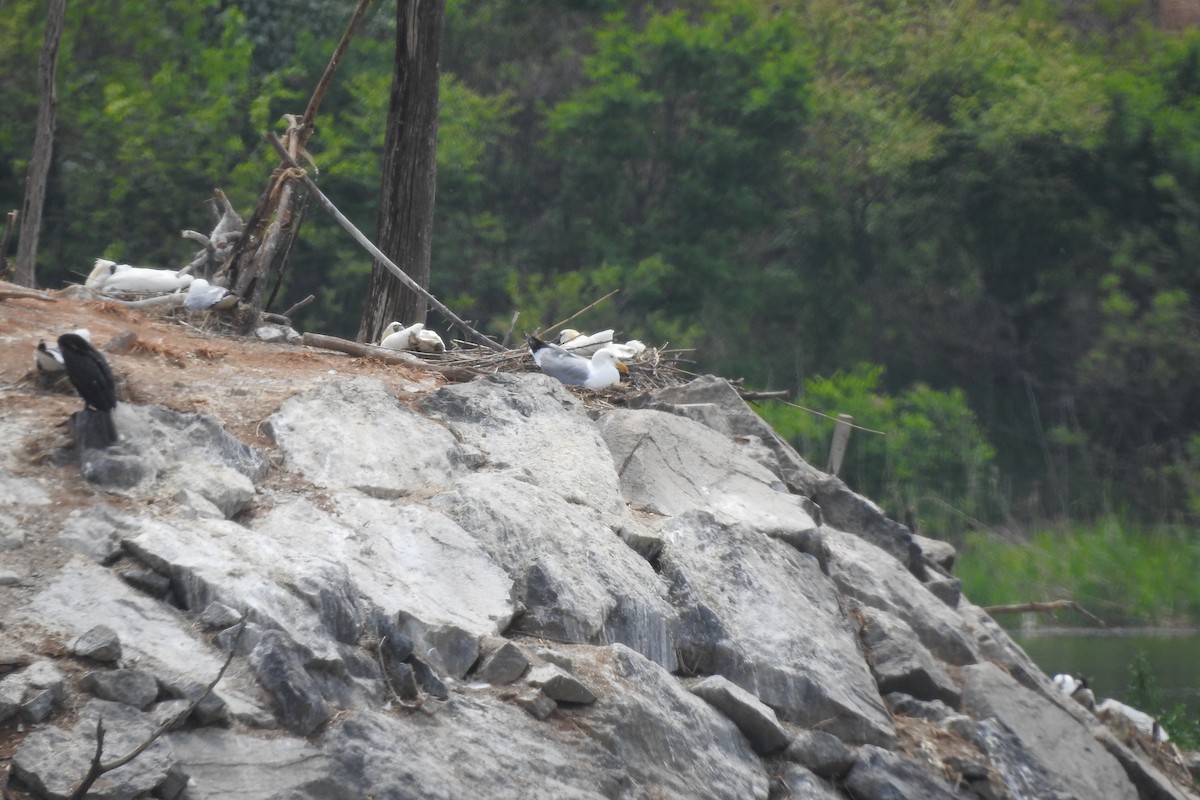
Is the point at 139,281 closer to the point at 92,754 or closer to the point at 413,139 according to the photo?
the point at 413,139

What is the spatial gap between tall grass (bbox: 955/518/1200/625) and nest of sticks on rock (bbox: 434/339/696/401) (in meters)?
9.78

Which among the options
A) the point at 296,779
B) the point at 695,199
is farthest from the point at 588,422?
the point at 695,199

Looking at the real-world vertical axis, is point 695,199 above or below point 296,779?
below

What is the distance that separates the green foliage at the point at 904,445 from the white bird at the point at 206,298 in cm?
1313

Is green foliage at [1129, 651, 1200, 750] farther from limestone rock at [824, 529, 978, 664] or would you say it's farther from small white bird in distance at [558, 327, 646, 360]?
small white bird in distance at [558, 327, 646, 360]

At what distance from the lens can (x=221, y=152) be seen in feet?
65.2

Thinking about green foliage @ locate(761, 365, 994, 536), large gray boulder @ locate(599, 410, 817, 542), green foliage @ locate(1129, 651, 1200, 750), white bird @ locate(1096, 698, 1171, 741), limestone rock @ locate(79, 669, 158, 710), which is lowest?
green foliage @ locate(761, 365, 994, 536)

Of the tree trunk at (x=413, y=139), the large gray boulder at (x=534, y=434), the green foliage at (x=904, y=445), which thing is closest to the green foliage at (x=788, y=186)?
the green foliage at (x=904, y=445)

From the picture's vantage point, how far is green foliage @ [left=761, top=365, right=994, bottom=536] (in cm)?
1917

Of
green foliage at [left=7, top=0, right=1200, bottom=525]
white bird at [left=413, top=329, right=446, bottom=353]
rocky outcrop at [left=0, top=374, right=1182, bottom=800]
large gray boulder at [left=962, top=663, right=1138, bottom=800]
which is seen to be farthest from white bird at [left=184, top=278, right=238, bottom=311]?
green foliage at [left=7, top=0, right=1200, bottom=525]

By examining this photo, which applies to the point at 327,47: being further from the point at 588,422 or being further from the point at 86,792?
the point at 86,792

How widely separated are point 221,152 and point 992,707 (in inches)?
635

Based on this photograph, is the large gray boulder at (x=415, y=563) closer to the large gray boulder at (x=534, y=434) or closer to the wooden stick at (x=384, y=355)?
the large gray boulder at (x=534, y=434)

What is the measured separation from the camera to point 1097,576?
16.2 metres
